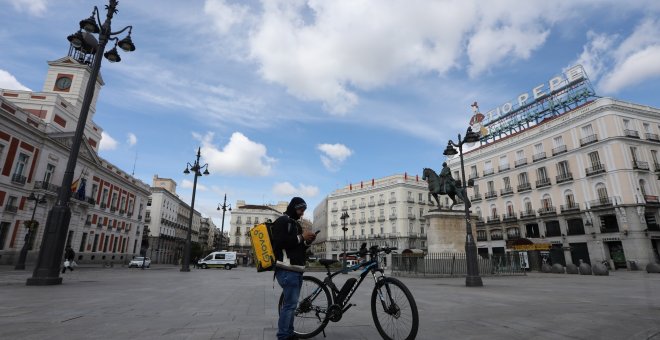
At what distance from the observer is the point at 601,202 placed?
110ft

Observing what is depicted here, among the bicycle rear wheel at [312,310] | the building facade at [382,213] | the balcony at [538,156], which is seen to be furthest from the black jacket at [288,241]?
the building facade at [382,213]

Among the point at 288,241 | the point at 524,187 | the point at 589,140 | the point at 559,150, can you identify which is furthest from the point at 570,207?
the point at 288,241

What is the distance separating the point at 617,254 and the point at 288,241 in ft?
132

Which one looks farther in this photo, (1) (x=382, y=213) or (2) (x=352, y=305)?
(1) (x=382, y=213)

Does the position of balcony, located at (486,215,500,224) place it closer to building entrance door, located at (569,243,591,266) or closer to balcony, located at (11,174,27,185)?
building entrance door, located at (569,243,591,266)

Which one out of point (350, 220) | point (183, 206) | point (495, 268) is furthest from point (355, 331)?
point (183, 206)

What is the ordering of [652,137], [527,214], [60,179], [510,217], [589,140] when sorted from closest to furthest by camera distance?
[60,179]
[652,137]
[589,140]
[527,214]
[510,217]

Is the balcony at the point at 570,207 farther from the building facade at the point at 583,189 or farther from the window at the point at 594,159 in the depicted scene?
the window at the point at 594,159

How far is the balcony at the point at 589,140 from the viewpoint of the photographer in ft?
115

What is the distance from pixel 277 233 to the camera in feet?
12.4

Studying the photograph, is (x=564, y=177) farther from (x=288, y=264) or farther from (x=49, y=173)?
(x=49, y=173)

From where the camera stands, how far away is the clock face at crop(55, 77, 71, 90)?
122ft

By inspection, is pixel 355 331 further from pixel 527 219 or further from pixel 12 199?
pixel 527 219

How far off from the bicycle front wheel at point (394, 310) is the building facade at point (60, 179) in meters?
26.4
